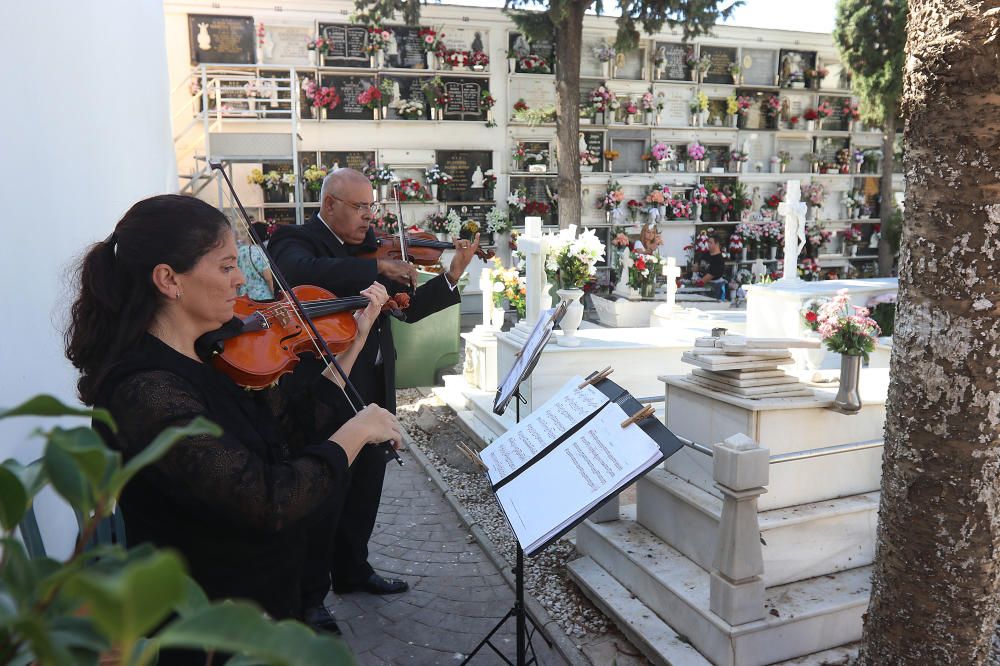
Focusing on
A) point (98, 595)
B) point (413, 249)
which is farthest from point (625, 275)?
point (98, 595)

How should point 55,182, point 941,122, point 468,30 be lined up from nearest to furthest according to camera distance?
1. point 941,122
2. point 55,182
3. point 468,30

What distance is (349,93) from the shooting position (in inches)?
558

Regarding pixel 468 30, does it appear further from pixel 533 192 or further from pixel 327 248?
pixel 327 248

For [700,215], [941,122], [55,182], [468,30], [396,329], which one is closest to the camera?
[941,122]

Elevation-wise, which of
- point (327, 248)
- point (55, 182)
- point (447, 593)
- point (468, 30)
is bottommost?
point (447, 593)

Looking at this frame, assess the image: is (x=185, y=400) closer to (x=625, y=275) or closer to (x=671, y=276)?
(x=671, y=276)

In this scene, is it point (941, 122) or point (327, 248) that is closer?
point (941, 122)

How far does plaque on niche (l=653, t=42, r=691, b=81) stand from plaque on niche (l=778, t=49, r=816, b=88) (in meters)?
2.39

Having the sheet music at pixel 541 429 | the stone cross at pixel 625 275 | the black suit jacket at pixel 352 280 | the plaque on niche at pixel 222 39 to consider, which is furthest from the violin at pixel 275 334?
the plaque on niche at pixel 222 39

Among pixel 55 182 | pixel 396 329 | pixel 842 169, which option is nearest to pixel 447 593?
pixel 55 182

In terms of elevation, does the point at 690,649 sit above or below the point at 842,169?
below

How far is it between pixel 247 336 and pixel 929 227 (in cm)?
196

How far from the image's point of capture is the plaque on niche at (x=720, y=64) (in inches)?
635

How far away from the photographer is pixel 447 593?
11.3 ft
